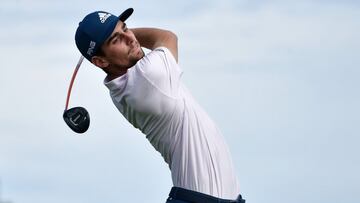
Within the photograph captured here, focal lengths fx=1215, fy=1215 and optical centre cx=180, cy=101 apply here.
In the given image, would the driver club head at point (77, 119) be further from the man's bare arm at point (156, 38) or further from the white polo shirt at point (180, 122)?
the man's bare arm at point (156, 38)

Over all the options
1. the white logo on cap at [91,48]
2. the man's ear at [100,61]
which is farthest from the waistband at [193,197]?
the white logo on cap at [91,48]

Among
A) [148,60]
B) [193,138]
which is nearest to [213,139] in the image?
[193,138]

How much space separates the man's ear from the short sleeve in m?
0.30

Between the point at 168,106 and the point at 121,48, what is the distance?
1.95 ft

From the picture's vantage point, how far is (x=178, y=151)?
31.7 ft

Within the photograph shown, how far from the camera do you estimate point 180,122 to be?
9602 mm

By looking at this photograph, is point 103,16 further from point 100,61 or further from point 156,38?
point 156,38

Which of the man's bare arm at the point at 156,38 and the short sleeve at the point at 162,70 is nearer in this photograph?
the short sleeve at the point at 162,70

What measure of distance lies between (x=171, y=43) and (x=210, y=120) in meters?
0.74

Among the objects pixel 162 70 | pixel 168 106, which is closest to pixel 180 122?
pixel 168 106

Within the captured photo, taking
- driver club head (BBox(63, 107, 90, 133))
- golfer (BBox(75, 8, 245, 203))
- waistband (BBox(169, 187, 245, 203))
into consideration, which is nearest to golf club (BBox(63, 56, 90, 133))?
driver club head (BBox(63, 107, 90, 133))

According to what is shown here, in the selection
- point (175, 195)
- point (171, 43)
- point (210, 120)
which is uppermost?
point (171, 43)

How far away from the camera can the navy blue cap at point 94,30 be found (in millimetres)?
9617

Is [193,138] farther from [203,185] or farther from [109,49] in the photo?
[109,49]
